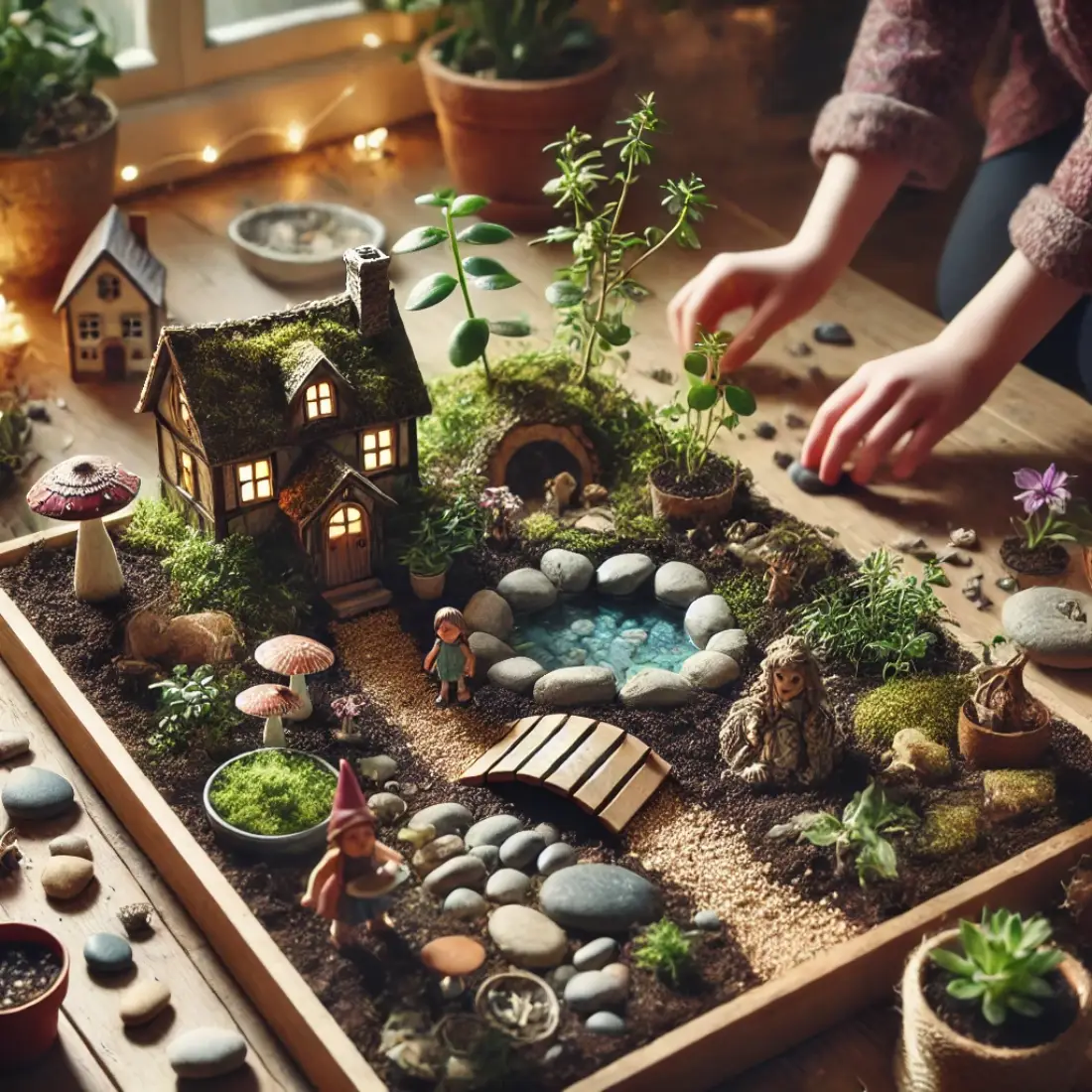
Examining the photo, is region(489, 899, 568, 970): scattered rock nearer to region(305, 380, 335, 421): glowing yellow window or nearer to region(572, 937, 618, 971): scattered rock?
region(572, 937, 618, 971): scattered rock

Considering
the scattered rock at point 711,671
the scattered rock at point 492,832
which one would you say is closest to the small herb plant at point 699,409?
the scattered rock at point 711,671

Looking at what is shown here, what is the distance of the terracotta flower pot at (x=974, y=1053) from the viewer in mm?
1755

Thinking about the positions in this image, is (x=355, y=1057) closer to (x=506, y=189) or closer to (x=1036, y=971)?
(x=1036, y=971)

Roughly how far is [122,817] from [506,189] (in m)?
1.84

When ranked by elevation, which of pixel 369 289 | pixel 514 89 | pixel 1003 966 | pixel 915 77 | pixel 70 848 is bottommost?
pixel 70 848

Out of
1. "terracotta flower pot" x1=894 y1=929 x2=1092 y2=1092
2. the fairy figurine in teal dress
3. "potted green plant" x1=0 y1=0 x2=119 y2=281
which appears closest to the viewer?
"terracotta flower pot" x1=894 y1=929 x2=1092 y2=1092

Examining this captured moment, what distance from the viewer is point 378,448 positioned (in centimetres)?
248

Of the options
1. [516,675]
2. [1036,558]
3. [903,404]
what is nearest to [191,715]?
[516,675]

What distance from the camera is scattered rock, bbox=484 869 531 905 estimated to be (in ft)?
6.55

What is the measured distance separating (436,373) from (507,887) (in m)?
1.32

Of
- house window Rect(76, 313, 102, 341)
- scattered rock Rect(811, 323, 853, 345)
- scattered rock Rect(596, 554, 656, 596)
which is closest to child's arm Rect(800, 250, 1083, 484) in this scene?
scattered rock Rect(596, 554, 656, 596)

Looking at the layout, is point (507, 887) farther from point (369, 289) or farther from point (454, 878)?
point (369, 289)

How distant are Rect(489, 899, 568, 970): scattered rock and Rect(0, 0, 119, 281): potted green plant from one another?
6.24ft

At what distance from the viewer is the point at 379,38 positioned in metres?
3.98
